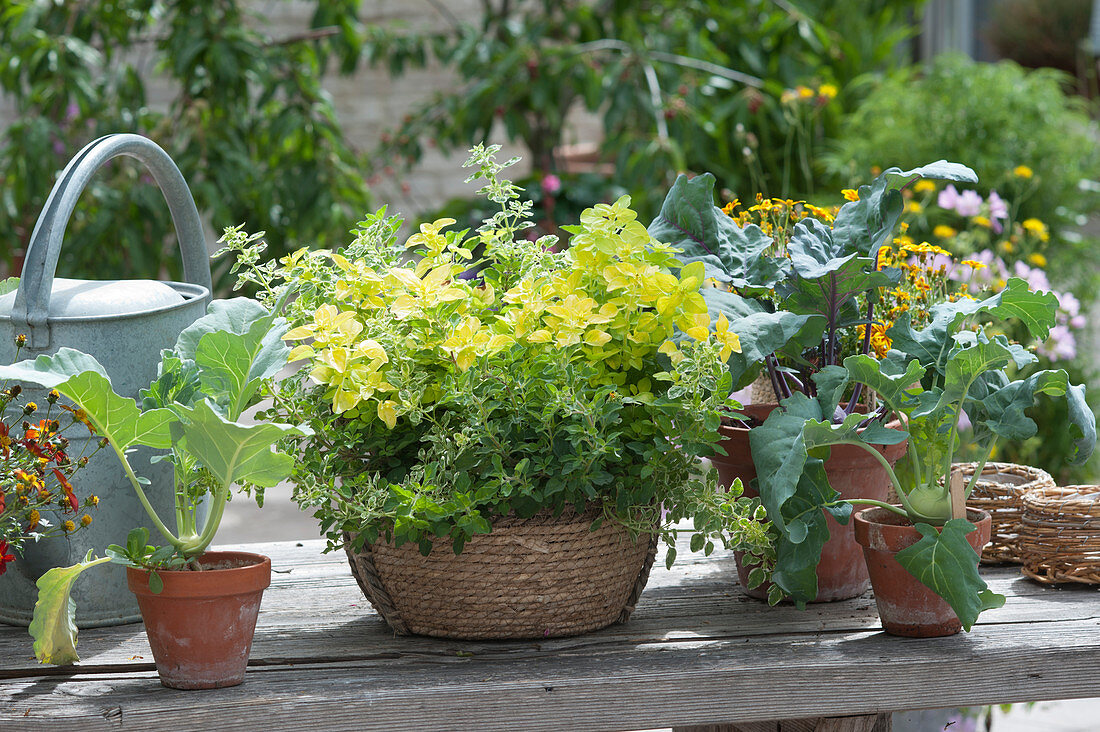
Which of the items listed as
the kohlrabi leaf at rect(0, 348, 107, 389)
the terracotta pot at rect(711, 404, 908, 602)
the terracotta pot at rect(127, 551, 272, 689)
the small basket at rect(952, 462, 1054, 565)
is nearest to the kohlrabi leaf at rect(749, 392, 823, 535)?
the terracotta pot at rect(711, 404, 908, 602)

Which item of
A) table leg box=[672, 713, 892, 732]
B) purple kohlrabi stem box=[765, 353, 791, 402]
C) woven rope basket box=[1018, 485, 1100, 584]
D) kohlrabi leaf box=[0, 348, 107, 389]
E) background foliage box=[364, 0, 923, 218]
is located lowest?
table leg box=[672, 713, 892, 732]

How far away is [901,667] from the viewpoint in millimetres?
940

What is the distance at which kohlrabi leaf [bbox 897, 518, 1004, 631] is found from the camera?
922 millimetres

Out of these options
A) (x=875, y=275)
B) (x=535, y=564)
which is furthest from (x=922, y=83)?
(x=535, y=564)

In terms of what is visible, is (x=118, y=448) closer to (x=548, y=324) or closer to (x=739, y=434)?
(x=548, y=324)

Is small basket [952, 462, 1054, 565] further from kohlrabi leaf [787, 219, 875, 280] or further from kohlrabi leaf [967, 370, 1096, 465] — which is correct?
kohlrabi leaf [787, 219, 875, 280]

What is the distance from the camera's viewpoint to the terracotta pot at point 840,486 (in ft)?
3.49

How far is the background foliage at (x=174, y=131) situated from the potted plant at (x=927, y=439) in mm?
2258

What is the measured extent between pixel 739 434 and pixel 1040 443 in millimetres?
2036

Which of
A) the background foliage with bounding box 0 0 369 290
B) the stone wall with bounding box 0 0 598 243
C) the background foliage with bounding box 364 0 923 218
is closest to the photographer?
the background foliage with bounding box 0 0 369 290

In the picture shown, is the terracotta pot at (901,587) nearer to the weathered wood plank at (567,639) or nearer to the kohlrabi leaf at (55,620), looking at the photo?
the weathered wood plank at (567,639)

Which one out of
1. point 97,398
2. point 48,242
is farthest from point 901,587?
point 48,242

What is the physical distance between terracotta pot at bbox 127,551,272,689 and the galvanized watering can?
0.18 m

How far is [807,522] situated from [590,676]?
24cm
